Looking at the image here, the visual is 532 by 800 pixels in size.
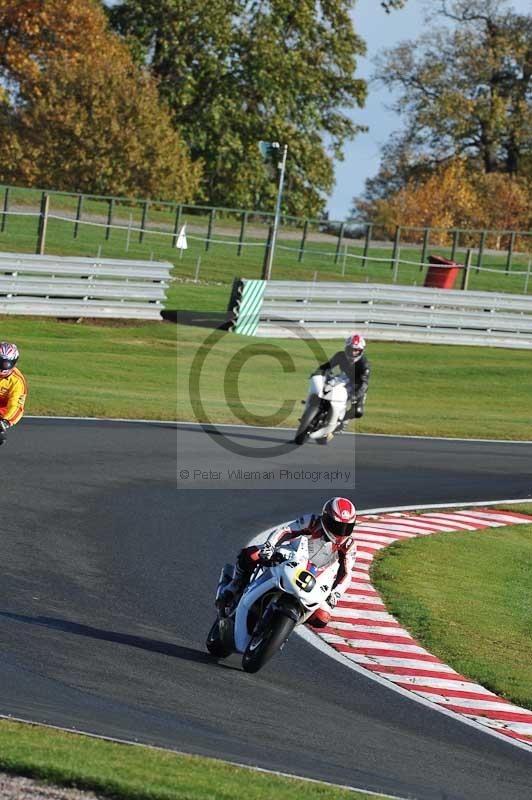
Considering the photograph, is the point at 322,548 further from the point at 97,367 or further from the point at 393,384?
the point at 393,384

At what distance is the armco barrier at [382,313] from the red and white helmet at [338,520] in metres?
22.0

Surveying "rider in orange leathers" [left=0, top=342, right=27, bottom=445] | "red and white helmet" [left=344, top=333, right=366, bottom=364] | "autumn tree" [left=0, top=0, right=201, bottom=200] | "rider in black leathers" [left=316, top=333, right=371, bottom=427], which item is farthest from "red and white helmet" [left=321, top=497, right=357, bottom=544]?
"autumn tree" [left=0, top=0, right=201, bottom=200]

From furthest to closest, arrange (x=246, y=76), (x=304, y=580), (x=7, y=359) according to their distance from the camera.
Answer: (x=246, y=76)
(x=7, y=359)
(x=304, y=580)

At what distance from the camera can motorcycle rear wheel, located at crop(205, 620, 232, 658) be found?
411 inches

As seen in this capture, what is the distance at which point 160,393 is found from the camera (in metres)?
26.2

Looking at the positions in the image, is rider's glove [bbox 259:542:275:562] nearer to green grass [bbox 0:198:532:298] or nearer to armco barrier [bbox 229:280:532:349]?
armco barrier [bbox 229:280:532:349]

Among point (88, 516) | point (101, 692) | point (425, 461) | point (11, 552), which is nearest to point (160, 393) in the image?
point (425, 461)

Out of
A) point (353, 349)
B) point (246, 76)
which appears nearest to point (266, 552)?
point (353, 349)

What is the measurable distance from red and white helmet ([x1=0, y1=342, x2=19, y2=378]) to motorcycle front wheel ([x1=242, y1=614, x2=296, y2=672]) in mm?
7324

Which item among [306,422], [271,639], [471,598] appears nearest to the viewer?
[271,639]

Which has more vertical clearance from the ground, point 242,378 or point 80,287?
point 80,287

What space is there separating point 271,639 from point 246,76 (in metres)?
59.7

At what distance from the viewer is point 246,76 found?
67000mm

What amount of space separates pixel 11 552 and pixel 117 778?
627 cm
